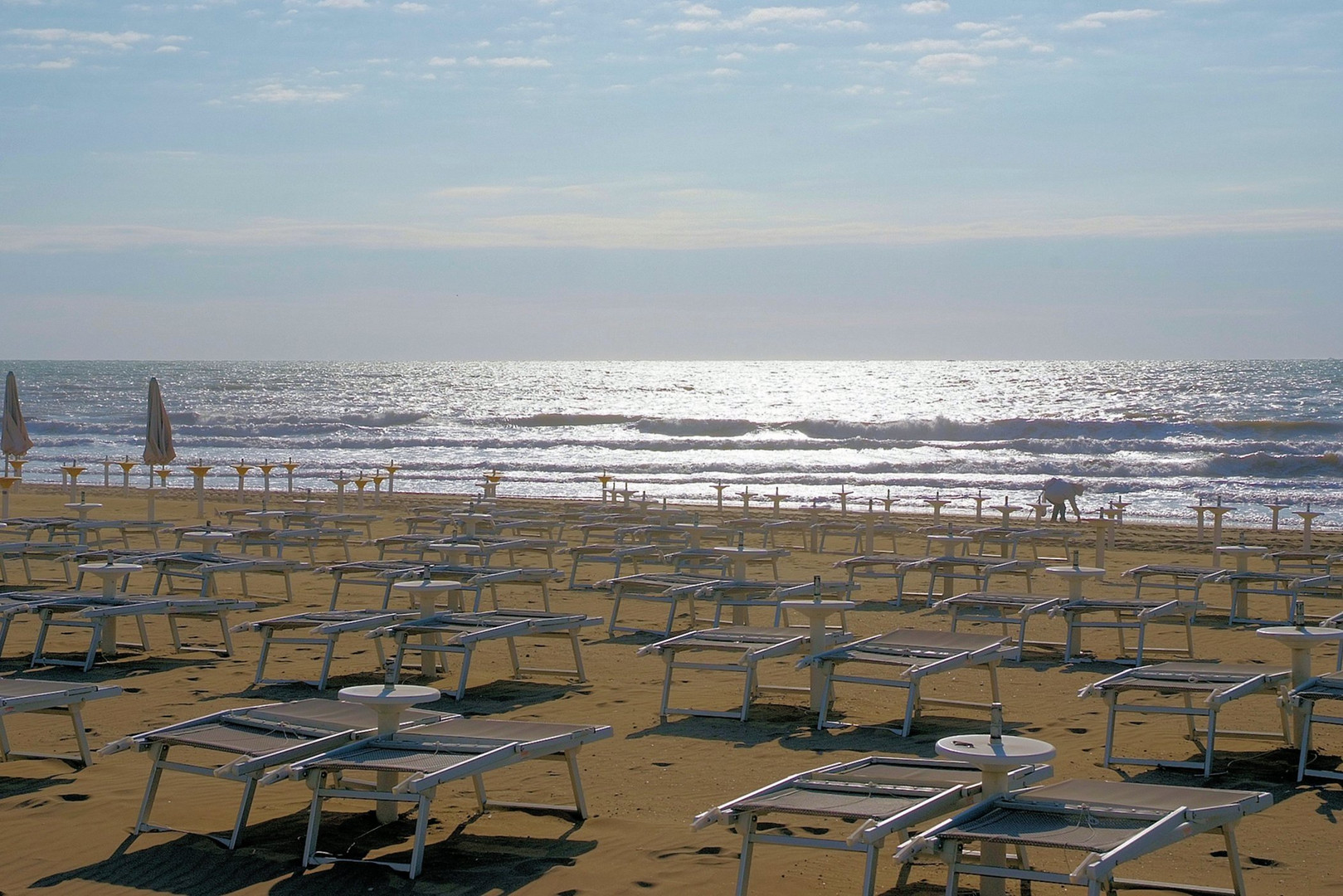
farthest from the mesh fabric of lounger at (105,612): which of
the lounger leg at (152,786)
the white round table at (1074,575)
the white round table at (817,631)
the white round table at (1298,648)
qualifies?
the white round table at (1298,648)

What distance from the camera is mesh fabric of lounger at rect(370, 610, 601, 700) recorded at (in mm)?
6821

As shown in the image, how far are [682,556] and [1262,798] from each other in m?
6.98

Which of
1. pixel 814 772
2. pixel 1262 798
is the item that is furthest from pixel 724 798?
pixel 1262 798

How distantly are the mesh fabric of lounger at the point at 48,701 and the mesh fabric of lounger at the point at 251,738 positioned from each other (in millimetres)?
685

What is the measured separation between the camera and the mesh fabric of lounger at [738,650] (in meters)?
6.57

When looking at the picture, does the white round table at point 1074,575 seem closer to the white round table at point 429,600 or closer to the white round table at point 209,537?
the white round table at point 429,600

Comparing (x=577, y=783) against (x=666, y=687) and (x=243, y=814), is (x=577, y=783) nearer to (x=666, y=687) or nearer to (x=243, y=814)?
(x=243, y=814)

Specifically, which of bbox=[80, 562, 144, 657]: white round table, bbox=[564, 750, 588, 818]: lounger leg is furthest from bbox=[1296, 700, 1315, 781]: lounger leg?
bbox=[80, 562, 144, 657]: white round table

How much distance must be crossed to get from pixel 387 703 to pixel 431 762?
29cm

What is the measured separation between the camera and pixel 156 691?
23.2 feet

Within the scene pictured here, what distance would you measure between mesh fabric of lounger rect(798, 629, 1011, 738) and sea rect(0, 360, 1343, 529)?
886 cm

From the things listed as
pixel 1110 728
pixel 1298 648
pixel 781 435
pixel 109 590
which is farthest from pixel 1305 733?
pixel 781 435

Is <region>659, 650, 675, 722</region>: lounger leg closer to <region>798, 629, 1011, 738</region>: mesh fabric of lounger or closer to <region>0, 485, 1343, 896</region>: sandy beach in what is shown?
<region>0, 485, 1343, 896</region>: sandy beach

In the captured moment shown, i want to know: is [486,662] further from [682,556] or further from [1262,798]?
[1262,798]
